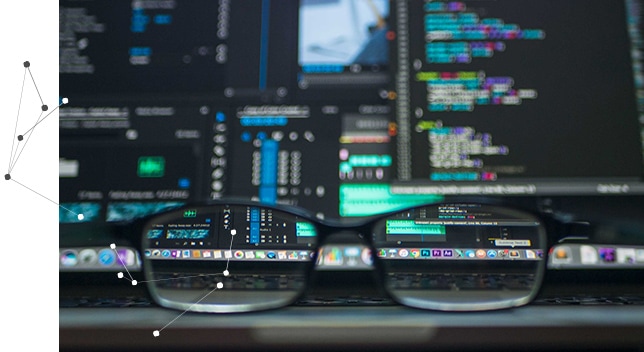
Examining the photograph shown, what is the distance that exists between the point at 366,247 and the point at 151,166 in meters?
0.25

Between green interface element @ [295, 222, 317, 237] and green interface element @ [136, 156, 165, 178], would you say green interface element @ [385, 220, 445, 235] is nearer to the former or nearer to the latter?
green interface element @ [295, 222, 317, 237]

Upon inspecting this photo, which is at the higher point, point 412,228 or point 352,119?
point 352,119

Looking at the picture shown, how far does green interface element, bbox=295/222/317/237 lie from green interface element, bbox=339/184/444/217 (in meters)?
0.07

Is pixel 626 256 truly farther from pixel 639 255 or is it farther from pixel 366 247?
pixel 366 247

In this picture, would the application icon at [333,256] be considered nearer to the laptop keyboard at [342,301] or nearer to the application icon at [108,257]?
the laptop keyboard at [342,301]

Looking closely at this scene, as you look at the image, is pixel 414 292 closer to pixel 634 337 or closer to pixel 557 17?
pixel 634 337

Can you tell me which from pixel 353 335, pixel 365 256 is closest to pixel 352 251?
pixel 365 256

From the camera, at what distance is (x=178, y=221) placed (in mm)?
390

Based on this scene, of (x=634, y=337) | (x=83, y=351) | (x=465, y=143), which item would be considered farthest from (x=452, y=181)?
(x=83, y=351)

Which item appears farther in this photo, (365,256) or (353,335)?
(365,256)

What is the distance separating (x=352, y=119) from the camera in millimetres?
467

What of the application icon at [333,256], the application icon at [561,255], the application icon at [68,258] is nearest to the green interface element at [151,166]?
the application icon at [68,258]

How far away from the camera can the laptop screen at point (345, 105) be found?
45cm

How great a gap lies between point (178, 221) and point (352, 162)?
0.62 ft
